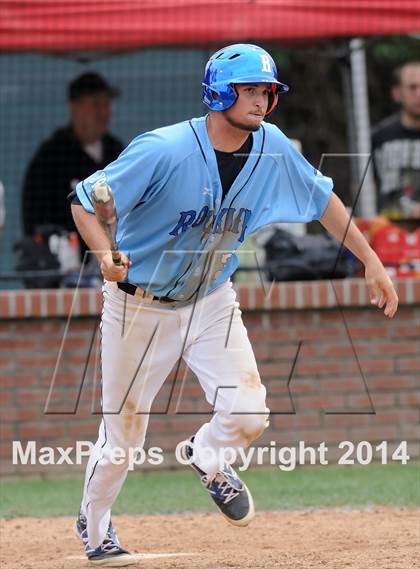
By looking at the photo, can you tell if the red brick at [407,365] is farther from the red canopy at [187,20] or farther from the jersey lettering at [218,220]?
the jersey lettering at [218,220]

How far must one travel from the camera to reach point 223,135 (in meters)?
5.64

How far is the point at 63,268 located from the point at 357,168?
2618 mm

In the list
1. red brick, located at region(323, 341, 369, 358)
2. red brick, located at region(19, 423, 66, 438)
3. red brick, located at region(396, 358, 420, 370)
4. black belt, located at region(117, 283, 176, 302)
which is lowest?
red brick, located at region(19, 423, 66, 438)

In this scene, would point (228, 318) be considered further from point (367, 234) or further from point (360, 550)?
point (367, 234)

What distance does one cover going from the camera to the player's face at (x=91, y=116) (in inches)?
399

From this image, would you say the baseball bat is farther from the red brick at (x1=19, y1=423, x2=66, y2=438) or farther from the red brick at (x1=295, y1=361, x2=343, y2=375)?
the red brick at (x1=295, y1=361, x2=343, y2=375)

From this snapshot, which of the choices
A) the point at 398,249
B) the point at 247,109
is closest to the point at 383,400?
the point at 398,249

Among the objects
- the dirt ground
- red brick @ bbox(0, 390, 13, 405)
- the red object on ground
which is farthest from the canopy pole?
the dirt ground

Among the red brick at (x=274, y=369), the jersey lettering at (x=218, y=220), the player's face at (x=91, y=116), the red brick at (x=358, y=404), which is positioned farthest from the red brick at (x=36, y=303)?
the jersey lettering at (x=218, y=220)

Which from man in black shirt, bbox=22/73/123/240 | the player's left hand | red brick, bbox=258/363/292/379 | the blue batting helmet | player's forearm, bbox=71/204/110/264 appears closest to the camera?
player's forearm, bbox=71/204/110/264

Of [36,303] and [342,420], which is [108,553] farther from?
[342,420]

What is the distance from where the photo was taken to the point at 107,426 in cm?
582

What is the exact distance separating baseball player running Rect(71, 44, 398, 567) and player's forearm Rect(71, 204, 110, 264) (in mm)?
29

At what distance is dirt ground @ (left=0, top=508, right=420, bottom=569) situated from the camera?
19.5 ft
